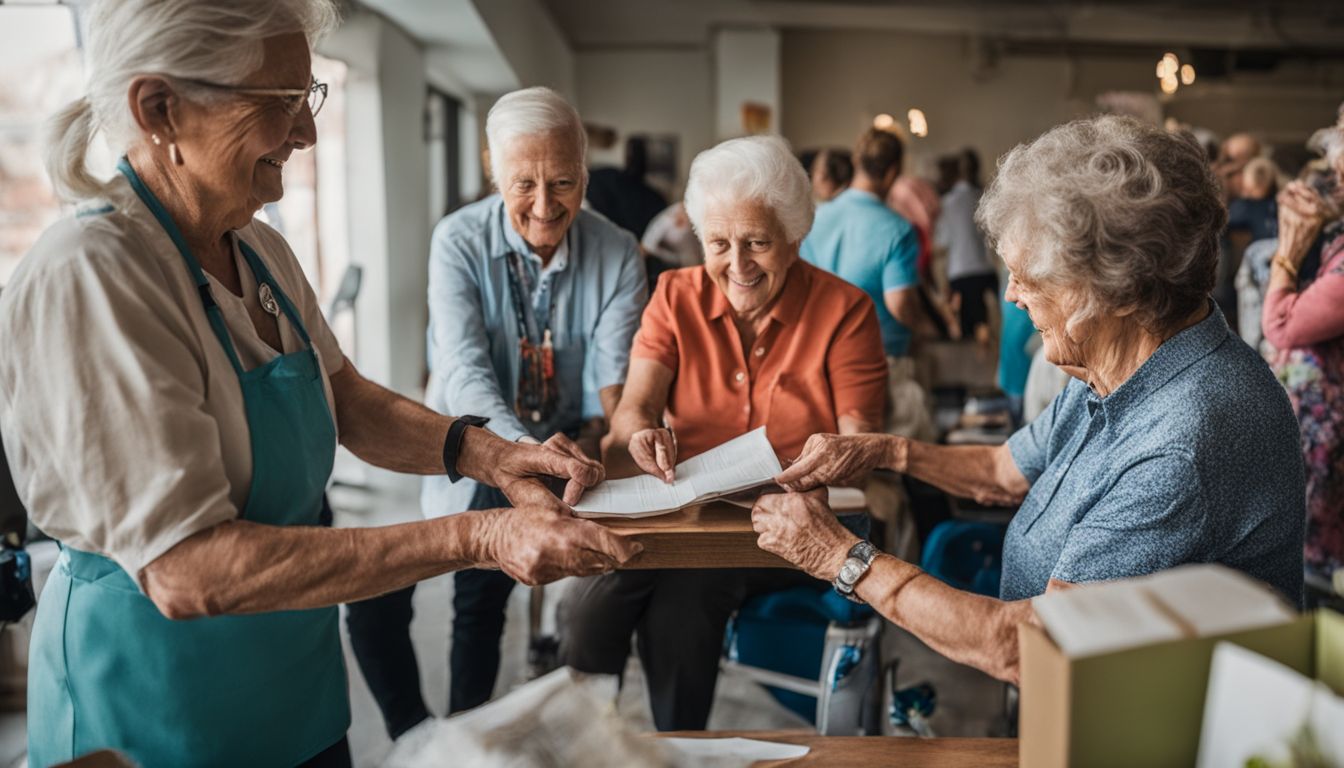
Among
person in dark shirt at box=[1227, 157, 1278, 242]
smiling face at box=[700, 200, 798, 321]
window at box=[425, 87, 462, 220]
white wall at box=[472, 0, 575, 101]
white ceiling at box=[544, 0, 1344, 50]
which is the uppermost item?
white ceiling at box=[544, 0, 1344, 50]

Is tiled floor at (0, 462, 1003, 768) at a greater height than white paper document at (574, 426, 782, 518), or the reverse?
white paper document at (574, 426, 782, 518)

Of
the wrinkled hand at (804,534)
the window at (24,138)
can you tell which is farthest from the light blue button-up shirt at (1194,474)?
the window at (24,138)

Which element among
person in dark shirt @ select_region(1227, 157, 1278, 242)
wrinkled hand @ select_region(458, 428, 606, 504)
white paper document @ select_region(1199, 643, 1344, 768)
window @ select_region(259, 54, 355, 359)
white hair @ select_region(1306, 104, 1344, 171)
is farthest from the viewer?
window @ select_region(259, 54, 355, 359)

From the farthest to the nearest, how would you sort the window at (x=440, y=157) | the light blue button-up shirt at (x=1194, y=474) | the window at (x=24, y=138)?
the window at (x=440, y=157), the window at (x=24, y=138), the light blue button-up shirt at (x=1194, y=474)

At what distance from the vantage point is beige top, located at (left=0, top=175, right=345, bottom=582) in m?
1.12

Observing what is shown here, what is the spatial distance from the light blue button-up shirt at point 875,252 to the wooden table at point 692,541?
227 cm

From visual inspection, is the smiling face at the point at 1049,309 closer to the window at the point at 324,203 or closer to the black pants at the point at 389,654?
the black pants at the point at 389,654

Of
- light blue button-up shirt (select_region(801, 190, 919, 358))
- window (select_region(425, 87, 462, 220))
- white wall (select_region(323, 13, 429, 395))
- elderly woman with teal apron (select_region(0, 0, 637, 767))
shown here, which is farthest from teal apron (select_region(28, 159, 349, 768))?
window (select_region(425, 87, 462, 220))

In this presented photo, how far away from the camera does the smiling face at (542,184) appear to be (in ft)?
7.93

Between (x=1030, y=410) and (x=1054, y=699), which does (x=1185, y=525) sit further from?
(x=1030, y=410)

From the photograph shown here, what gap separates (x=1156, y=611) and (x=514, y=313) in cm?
186

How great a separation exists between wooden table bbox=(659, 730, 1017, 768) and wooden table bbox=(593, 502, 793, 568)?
0.94 ft

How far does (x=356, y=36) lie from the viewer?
591cm

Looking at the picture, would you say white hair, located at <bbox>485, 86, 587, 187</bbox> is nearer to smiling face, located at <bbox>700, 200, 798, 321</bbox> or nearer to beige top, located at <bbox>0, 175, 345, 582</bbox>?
smiling face, located at <bbox>700, 200, 798, 321</bbox>
